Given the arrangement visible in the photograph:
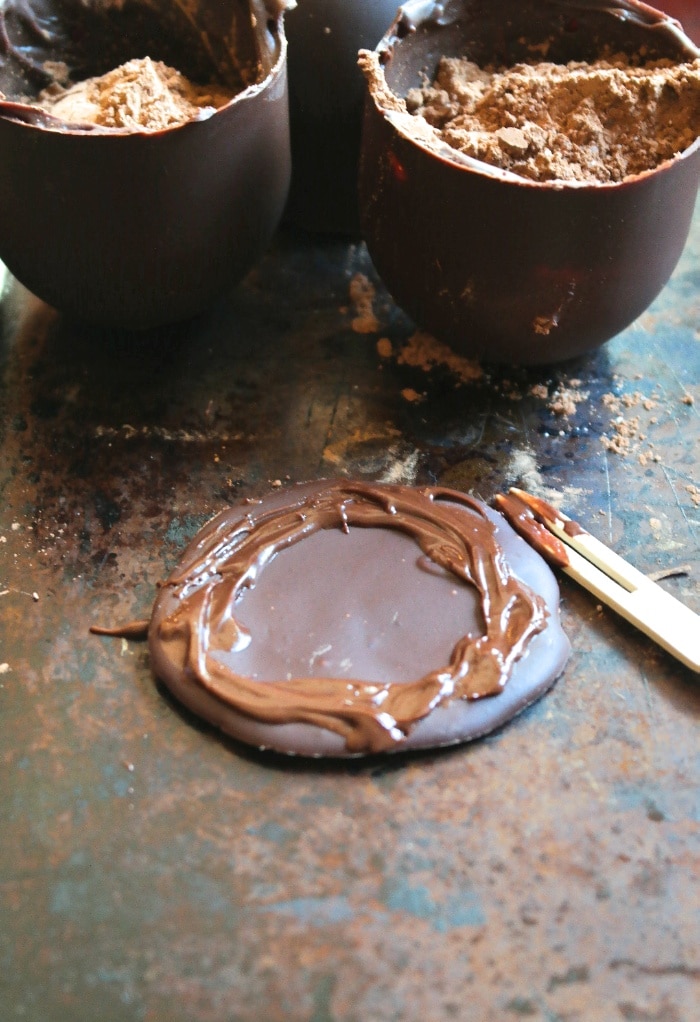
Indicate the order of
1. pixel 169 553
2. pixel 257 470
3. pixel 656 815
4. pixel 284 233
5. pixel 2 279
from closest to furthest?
pixel 656 815, pixel 169 553, pixel 257 470, pixel 2 279, pixel 284 233

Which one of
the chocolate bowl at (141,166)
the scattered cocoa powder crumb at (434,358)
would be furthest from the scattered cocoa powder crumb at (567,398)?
the chocolate bowl at (141,166)

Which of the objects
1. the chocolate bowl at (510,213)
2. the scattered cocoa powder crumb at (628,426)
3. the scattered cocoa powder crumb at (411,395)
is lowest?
the scattered cocoa powder crumb at (411,395)

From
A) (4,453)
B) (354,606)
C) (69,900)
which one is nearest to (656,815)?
(354,606)

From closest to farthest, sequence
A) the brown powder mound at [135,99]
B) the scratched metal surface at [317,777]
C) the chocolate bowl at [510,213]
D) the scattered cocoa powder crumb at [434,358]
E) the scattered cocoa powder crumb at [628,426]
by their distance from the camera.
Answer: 1. the scratched metal surface at [317,777]
2. the chocolate bowl at [510,213]
3. the brown powder mound at [135,99]
4. the scattered cocoa powder crumb at [628,426]
5. the scattered cocoa powder crumb at [434,358]

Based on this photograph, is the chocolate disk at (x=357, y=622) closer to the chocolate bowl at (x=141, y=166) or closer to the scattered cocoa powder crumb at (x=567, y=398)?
the scattered cocoa powder crumb at (x=567, y=398)

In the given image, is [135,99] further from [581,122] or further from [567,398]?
[567,398]

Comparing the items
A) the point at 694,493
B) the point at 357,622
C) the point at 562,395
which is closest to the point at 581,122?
the point at 562,395

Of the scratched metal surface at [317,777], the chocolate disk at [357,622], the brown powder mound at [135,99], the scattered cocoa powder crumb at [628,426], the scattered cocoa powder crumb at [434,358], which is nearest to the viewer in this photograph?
the scratched metal surface at [317,777]

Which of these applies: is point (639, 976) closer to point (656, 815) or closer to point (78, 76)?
point (656, 815)
